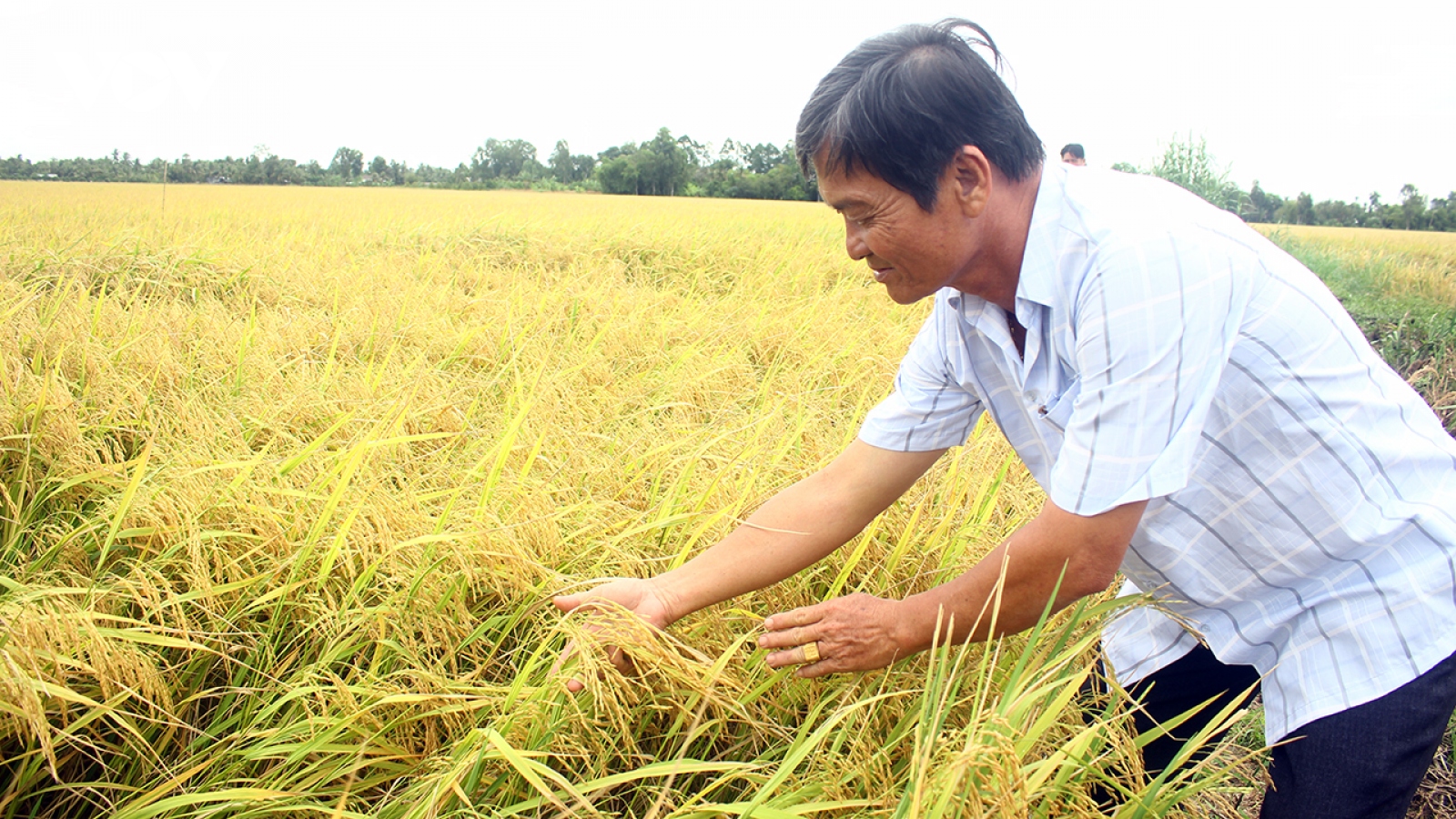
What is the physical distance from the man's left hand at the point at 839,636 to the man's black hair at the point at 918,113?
0.50 metres

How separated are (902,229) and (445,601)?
91cm

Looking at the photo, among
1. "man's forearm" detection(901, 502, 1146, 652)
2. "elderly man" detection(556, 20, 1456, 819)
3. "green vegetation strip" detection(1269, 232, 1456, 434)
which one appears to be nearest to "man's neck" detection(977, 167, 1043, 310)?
"elderly man" detection(556, 20, 1456, 819)

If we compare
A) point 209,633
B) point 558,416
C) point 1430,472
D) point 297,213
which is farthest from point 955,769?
point 297,213

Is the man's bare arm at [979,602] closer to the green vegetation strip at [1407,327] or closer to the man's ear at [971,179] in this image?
the man's ear at [971,179]

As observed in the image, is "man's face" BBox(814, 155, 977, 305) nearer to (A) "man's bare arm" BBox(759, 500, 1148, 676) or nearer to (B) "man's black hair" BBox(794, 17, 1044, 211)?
(B) "man's black hair" BBox(794, 17, 1044, 211)

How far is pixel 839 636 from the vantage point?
98cm

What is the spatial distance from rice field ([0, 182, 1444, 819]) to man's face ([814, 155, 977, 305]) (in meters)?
0.46

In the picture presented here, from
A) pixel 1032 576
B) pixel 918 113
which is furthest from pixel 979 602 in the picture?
pixel 918 113

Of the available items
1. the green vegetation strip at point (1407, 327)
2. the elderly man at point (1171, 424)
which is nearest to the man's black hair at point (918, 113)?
the elderly man at point (1171, 424)

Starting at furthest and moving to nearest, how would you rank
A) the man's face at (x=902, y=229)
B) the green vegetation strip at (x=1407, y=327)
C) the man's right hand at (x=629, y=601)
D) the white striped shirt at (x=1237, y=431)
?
1. the green vegetation strip at (x=1407, y=327)
2. the man's right hand at (x=629, y=601)
3. the man's face at (x=902, y=229)
4. the white striped shirt at (x=1237, y=431)

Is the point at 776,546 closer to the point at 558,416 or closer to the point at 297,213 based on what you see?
the point at 558,416

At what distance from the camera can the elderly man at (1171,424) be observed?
0.81 meters

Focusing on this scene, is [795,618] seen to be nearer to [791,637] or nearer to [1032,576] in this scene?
[791,637]

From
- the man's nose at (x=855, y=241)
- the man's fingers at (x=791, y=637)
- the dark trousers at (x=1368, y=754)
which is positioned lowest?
the dark trousers at (x=1368, y=754)
